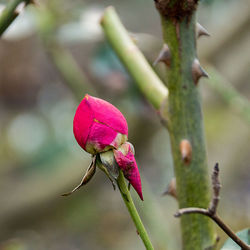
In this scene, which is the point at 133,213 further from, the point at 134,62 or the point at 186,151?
the point at 134,62

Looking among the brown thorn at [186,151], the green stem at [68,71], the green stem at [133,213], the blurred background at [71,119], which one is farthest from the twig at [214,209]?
the green stem at [68,71]

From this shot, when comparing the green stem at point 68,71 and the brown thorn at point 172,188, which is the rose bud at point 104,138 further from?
the green stem at point 68,71

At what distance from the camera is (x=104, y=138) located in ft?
1.42

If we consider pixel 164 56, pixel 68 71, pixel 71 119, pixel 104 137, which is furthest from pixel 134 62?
pixel 71 119

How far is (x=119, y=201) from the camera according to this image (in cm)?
272

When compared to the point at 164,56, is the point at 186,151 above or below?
below

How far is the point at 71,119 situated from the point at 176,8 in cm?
166

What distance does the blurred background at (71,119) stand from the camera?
50.4 inches

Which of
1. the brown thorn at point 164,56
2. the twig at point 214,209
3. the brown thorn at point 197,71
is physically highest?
the brown thorn at point 164,56

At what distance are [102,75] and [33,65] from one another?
1400 millimetres

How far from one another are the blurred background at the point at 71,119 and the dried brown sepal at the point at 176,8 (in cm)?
38

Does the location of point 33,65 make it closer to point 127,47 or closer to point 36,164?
point 36,164

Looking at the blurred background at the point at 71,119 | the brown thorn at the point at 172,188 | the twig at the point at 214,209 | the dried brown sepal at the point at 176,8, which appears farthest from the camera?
the blurred background at the point at 71,119

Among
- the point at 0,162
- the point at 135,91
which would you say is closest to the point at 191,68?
the point at 135,91
